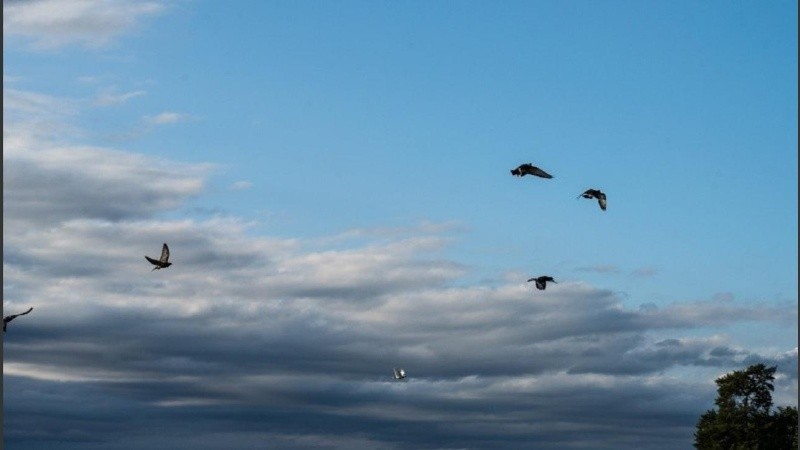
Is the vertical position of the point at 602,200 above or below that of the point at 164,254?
above

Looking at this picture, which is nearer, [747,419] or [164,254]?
[164,254]

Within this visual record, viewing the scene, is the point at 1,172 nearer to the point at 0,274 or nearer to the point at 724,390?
the point at 0,274

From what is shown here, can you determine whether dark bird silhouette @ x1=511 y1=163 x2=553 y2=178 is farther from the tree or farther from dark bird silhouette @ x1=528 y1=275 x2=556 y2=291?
the tree

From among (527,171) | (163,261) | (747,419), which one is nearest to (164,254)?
(163,261)

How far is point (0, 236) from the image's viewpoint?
Result: 171 feet

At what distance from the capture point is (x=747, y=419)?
112m

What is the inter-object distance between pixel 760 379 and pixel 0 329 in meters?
79.7

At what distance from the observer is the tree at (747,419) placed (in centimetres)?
11150

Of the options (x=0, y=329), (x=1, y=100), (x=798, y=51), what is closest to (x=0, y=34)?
(x=1, y=100)

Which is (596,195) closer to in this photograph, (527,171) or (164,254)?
(527,171)

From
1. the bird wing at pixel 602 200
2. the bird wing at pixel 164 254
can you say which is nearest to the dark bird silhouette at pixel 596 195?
the bird wing at pixel 602 200

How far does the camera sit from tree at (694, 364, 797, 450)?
111500 millimetres

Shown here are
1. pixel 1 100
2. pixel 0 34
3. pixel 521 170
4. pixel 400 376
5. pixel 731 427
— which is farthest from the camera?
pixel 731 427

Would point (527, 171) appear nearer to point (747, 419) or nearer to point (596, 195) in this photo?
point (596, 195)
